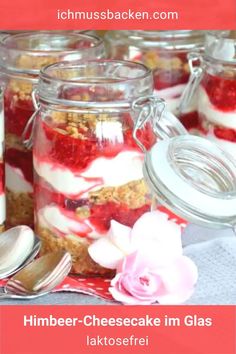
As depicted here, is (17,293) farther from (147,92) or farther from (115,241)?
(147,92)

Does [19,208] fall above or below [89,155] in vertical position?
below

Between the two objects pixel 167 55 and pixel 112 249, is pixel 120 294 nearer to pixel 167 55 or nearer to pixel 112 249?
pixel 112 249

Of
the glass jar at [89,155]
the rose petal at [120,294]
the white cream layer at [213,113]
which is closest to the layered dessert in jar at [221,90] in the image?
the white cream layer at [213,113]

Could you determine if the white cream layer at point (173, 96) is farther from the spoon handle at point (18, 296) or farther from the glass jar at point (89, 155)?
the spoon handle at point (18, 296)

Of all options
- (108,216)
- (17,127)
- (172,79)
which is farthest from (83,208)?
(172,79)

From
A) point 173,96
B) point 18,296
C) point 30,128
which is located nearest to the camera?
point 18,296

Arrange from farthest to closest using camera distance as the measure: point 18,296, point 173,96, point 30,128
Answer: point 173,96 < point 30,128 < point 18,296

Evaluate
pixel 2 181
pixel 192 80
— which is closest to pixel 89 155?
pixel 2 181
